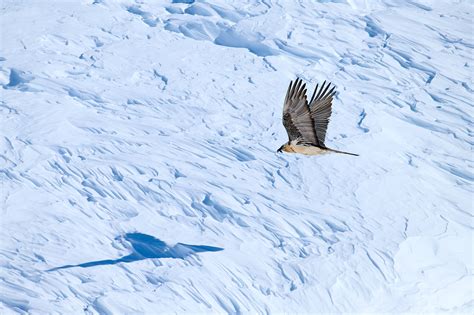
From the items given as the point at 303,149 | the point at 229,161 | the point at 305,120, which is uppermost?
the point at 305,120

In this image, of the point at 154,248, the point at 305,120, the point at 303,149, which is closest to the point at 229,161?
the point at 154,248

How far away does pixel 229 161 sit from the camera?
926 centimetres

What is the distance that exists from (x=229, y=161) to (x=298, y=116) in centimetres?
337

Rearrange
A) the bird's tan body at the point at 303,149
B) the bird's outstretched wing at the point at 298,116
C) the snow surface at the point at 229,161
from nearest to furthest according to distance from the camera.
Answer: the bird's outstretched wing at the point at 298,116 < the bird's tan body at the point at 303,149 < the snow surface at the point at 229,161

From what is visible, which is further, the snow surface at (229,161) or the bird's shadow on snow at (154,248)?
the bird's shadow on snow at (154,248)

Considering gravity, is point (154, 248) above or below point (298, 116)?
below

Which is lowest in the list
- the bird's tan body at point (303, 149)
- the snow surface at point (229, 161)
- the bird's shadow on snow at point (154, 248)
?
the bird's shadow on snow at point (154, 248)

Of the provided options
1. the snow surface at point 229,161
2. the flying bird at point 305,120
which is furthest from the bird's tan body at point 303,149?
the snow surface at point 229,161

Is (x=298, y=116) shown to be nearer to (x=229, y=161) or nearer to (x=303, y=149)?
(x=303, y=149)

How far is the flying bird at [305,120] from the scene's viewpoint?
5855 mm

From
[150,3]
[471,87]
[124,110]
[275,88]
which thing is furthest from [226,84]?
[471,87]

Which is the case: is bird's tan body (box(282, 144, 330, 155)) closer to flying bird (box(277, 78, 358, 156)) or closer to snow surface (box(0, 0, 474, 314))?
flying bird (box(277, 78, 358, 156))

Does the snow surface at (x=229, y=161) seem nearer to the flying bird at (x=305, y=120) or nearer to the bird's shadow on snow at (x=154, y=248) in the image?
the bird's shadow on snow at (x=154, y=248)

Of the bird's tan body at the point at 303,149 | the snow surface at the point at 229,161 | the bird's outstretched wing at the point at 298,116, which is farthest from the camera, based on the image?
the snow surface at the point at 229,161
